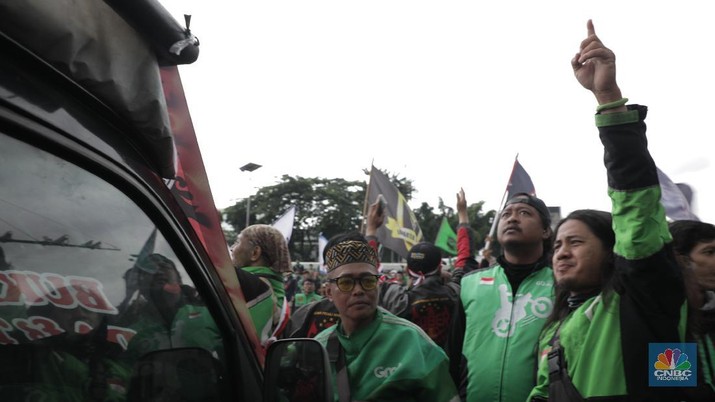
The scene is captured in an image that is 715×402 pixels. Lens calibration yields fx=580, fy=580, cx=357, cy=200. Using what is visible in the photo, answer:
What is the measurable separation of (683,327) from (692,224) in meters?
1.17

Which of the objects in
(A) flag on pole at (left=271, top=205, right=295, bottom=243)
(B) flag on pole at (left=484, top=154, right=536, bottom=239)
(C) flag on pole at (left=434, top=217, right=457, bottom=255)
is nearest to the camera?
(B) flag on pole at (left=484, top=154, right=536, bottom=239)

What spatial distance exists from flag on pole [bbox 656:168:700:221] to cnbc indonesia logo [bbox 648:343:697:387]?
366 centimetres

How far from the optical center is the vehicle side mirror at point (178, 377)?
3.80 feet

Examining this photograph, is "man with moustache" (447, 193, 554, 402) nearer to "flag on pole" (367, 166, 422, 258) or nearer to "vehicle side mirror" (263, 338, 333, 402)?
"vehicle side mirror" (263, 338, 333, 402)

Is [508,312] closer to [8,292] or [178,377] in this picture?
[178,377]

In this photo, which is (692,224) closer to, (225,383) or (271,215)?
(225,383)

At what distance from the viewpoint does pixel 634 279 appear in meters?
1.87

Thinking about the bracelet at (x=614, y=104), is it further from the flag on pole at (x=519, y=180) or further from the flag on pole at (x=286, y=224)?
the flag on pole at (x=286, y=224)

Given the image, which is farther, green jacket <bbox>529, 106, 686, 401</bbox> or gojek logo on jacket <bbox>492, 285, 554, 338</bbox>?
gojek logo on jacket <bbox>492, 285, 554, 338</bbox>

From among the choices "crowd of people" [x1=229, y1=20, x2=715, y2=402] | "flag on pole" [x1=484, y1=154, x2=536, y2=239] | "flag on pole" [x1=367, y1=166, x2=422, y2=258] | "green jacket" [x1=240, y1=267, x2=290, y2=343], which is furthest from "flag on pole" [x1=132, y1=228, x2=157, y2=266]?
"flag on pole" [x1=367, y1=166, x2=422, y2=258]

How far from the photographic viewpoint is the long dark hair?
Answer: 2.18 metres

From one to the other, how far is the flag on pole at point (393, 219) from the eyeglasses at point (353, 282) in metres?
5.92

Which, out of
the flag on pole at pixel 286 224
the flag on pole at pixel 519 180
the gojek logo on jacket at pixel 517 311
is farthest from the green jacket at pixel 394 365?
the flag on pole at pixel 286 224

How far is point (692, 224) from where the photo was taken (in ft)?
9.47
